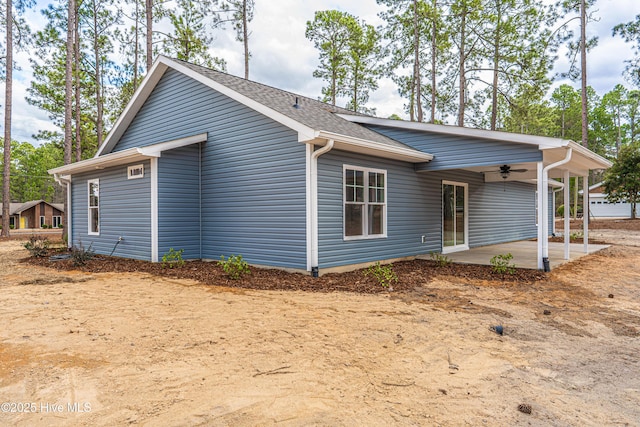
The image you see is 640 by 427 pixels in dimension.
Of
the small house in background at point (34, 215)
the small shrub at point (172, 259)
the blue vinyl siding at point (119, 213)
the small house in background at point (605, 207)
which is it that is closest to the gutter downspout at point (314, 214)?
the small shrub at point (172, 259)

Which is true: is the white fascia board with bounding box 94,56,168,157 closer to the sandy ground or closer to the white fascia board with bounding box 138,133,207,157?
the white fascia board with bounding box 138,133,207,157

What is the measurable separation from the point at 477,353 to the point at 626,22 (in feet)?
68.8

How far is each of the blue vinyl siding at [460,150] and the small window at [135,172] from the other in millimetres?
5730

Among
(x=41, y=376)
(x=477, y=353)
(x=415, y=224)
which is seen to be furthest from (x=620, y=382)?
(x=415, y=224)

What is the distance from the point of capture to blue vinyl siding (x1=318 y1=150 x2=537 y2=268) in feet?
22.8

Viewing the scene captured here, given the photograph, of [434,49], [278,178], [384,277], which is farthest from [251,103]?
[434,49]

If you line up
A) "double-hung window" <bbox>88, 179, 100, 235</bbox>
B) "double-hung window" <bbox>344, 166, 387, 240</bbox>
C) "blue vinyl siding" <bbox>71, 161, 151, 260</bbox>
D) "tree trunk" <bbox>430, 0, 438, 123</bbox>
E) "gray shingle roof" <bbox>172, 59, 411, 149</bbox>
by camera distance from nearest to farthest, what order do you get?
"double-hung window" <bbox>344, 166, 387, 240</bbox> < "gray shingle roof" <bbox>172, 59, 411, 149</bbox> < "blue vinyl siding" <bbox>71, 161, 151, 260</bbox> < "double-hung window" <bbox>88, 179, 100, 235</bbox> < "tree trunk" <bbox>430, 0, 438, 123</bbox>

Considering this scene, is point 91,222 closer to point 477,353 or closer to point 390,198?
point 390,198

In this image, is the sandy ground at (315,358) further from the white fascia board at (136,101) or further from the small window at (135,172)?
the white fascia board at (136,101)

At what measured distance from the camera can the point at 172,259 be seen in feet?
26.9

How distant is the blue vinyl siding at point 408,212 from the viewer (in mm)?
6945

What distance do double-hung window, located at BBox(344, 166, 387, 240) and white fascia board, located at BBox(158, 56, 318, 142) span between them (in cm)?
127

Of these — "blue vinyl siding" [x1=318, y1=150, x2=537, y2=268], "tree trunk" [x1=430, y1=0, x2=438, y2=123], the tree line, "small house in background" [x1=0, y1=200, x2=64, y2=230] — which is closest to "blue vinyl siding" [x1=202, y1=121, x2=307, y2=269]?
"blue vinyl siding" [x1=318, y1=150, x2=537, y2=268]

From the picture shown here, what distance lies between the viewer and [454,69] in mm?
19906
